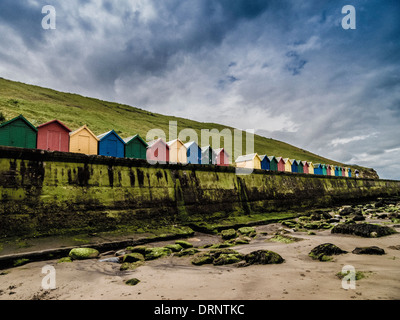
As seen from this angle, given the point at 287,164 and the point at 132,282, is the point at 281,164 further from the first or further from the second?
the point at 132,282

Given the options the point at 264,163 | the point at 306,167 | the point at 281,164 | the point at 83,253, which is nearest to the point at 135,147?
the point at 83,253

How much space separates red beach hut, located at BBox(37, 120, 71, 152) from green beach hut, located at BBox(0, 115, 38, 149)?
28cm

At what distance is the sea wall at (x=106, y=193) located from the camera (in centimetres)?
492

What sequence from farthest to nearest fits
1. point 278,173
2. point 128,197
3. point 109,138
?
point 278,173 → point 109,138 → point 128,197

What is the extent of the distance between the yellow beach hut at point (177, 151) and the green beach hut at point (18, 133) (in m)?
5.93

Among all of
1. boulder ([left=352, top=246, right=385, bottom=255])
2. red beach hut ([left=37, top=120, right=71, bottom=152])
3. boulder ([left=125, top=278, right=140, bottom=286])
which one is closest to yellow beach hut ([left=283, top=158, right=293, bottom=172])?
boulder ([left=352, top=246, right=385, bottom=255])

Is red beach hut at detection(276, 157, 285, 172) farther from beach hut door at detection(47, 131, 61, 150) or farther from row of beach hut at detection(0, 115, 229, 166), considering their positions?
beach hut door at detection(47, 131, 61, 150)

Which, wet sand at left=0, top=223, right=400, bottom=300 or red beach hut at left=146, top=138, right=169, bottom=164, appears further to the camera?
red beach hut at left=146, top=138, right=169, bottom=164

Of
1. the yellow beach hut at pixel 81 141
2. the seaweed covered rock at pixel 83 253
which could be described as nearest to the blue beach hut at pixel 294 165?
the yellow beach hut at pixel 81 141

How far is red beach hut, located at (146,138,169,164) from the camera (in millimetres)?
11398

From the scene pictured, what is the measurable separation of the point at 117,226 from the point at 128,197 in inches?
34.1

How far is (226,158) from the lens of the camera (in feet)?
50.8
